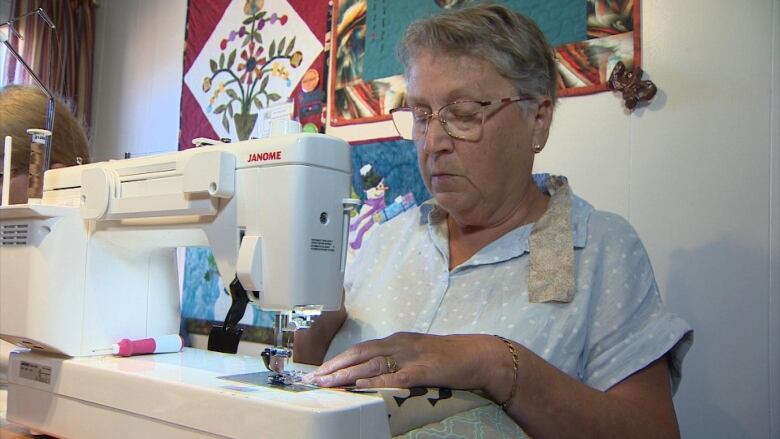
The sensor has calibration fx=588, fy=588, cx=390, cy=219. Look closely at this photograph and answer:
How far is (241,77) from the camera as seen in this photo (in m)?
2.50

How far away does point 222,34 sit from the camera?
103 inches

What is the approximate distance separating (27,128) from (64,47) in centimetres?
189

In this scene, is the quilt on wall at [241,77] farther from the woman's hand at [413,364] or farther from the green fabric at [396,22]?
the woman's hand at [413,364]

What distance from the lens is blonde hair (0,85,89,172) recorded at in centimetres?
138

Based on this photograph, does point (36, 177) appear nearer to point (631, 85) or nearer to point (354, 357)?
point (354, 357)

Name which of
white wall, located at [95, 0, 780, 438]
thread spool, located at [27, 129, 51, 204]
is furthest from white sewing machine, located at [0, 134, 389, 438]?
white wall, located at [95, 0, 780, 438]

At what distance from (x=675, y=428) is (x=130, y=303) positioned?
981mm

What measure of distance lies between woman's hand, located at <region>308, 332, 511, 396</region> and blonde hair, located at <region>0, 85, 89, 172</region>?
0.97 metres

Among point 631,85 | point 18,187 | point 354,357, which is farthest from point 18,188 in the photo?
point 631,85

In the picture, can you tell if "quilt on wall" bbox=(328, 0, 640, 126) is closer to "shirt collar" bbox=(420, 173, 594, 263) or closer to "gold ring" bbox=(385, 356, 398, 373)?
"shirt collar" bbox=(420, 173, 594, 263)

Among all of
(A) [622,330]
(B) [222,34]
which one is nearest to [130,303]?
(A) [622,330]

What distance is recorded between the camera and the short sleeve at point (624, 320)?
3.18ft

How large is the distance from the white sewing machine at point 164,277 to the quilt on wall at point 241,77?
116cm

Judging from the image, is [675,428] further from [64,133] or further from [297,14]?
[297,14]
